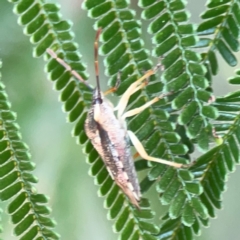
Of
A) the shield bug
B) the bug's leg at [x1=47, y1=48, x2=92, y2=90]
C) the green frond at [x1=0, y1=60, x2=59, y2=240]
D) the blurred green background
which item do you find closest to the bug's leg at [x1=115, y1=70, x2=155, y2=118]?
the shield bug

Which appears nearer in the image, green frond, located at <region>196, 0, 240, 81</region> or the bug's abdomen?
green frond, located at <region>196, 0, 240, 81</region>

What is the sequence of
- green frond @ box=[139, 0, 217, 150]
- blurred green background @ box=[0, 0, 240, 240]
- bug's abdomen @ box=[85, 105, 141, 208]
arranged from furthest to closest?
blurred green background @ box=[0, 0, 240, 240], bug's abdomen @ box=[85, 105, 141, 208], green frond @ box=[139, 0, 217, 150]

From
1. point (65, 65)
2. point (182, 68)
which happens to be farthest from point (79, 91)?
point (182, 68)

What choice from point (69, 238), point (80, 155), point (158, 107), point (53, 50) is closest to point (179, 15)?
point (158, 107)

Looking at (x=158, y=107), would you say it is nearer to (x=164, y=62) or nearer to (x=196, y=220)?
(x=164, y=62)

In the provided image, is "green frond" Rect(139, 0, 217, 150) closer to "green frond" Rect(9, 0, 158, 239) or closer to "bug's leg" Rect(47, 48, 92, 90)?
"green frond" Rect(9, 0, 158, 239)

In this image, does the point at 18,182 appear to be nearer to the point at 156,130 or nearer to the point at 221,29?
the point at 156,130
